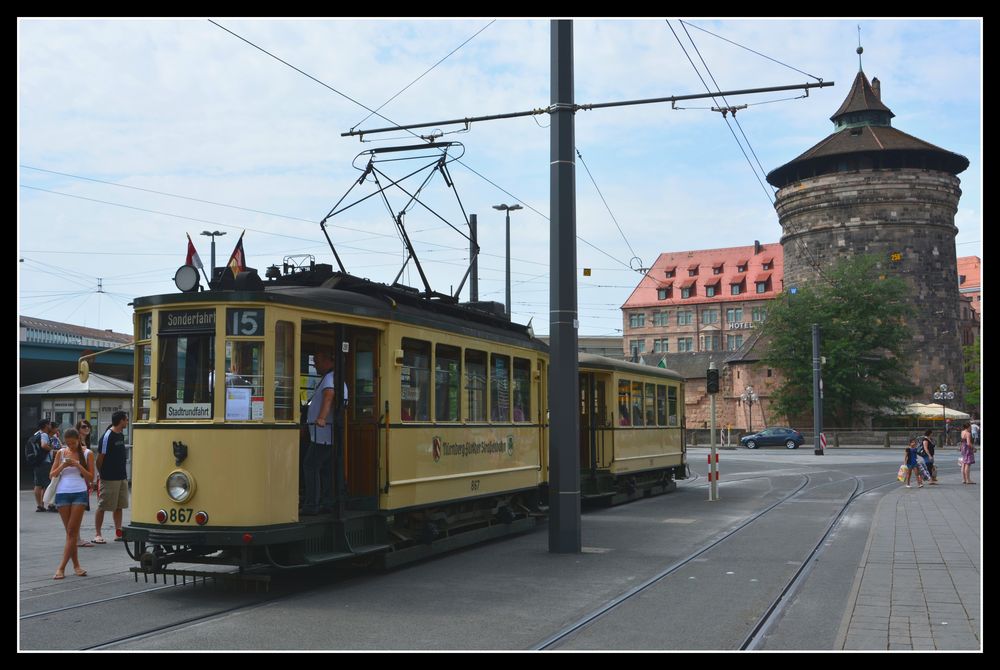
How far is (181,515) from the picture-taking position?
30.9 ft

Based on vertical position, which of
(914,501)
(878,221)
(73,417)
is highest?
(878,221)

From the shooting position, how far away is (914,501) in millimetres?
21422

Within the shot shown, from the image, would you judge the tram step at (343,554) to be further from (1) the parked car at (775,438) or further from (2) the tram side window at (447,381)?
(1) the parked car at (775,438)

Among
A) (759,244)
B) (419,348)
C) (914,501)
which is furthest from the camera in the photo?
(759,244)

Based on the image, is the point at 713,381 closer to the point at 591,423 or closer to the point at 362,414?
the point at 591,423

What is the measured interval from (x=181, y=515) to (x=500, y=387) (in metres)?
5.63

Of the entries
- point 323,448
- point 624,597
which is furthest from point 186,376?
point 624,597

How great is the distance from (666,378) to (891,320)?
48.4 m

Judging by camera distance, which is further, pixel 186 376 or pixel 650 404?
pixel 650 404

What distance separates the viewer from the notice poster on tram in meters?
9.50

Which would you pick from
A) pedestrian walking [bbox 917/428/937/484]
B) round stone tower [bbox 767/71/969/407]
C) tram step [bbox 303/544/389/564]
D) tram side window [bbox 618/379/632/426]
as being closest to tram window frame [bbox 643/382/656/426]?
tram side window [bbox 618/379/632/426]
